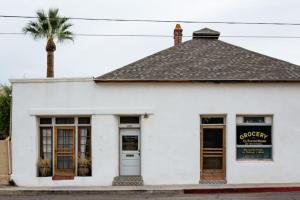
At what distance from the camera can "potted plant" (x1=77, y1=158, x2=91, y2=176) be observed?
22.3m

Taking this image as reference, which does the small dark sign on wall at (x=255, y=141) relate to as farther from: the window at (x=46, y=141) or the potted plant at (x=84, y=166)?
the window at (x=46, y=141)

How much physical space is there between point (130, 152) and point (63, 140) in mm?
2860

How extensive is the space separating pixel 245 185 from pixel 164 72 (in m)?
5.66

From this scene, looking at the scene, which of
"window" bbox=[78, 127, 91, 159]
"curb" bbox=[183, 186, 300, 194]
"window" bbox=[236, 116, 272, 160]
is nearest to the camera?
"curb" bbox=[183, 186, 300, 194]

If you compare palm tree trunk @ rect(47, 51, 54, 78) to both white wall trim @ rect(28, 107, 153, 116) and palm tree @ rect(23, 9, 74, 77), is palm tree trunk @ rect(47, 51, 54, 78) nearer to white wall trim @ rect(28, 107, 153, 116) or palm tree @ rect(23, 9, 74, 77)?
palm tree @ rect(23, 9, 74, 77)

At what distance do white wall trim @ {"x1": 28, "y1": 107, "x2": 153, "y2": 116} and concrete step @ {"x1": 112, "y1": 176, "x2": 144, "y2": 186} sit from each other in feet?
8.66

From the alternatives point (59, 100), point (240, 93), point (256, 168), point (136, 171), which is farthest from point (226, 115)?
point (59, 100)

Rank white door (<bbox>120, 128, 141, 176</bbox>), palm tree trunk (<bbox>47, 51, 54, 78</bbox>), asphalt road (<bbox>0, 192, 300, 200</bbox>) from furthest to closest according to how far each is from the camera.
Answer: palm tree trunk (<bbox>47, 51, 54, 78</bbox>) → white door (<bbox>120, 128, 141, 176</bbox>) → asphalt road (<bbox>0, 192, 300, 200</bbox>)

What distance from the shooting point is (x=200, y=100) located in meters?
22.2

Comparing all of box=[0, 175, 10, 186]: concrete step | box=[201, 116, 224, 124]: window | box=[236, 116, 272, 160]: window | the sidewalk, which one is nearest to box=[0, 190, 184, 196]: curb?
the sidewalk

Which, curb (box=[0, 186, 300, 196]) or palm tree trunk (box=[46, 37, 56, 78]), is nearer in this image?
curb (box=[0, 186, 300, 196])

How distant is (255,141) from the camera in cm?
2253

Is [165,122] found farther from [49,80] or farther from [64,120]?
[49,80]

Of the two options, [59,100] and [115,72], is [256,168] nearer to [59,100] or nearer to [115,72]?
[115,72]
